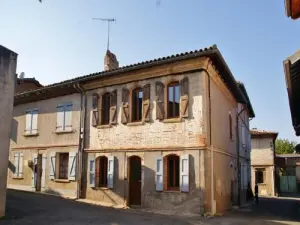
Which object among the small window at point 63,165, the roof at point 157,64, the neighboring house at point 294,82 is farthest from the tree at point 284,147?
the small window at point 63,165

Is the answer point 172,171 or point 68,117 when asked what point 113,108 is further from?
point 172,171

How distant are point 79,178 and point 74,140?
75.3 inches

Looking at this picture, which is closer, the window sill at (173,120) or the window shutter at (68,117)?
the window sill at (173,120)

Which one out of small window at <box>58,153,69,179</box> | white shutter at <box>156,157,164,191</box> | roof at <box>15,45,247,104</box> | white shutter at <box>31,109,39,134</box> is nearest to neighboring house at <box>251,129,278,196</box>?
roof at <box>15,45,247,104</box>

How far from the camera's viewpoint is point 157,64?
516 inches

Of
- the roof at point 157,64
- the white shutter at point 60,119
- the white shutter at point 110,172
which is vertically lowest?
the white shutter at point 110,172

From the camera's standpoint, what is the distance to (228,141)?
16.2 metres

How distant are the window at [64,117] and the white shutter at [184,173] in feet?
21.8

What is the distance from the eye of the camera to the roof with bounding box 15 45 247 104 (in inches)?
477

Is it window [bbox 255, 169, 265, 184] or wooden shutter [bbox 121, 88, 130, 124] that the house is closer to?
wooden shutter [bbox 121, 88, 130, 124]

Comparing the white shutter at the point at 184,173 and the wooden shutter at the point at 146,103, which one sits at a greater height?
the wooden shutter at the point at 146,103

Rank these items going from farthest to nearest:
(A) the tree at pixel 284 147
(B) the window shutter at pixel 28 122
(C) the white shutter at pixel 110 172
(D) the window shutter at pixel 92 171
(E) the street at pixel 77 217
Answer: (A) the tree at pixel 284 147
(B) the window shutter at pixel 28 122
(D) the window shutter at pixel 92 171
(C) the white shutter at pixel 110 172
(E) the street at pixel 77 217

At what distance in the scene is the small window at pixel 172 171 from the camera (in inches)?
489

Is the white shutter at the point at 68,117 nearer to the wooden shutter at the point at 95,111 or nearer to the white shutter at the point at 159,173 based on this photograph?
the wooden shutter at the point at 95,111
